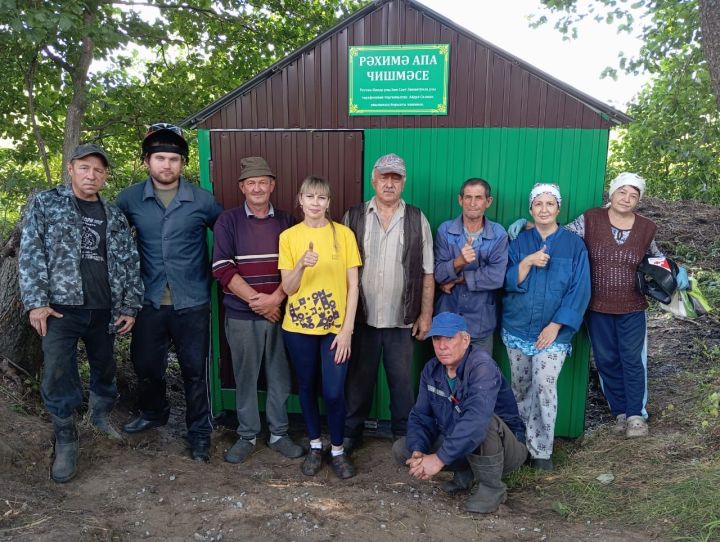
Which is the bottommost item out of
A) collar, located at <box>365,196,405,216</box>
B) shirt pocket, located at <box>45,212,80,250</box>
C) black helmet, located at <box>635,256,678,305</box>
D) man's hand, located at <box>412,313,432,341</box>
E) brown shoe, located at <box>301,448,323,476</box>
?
brown shoe, located at <box>301,448,323,476</box>

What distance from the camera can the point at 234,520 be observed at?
10.1ft

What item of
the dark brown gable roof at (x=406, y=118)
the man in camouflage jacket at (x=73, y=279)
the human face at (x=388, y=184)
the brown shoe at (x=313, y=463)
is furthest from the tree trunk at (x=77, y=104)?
the brown shoe at (x=313, y=463)

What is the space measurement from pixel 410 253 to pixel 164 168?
73.8 inches

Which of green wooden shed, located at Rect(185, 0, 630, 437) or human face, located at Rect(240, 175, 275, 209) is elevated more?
green wooden shed, located at Rect(185, 0, 630, 437)

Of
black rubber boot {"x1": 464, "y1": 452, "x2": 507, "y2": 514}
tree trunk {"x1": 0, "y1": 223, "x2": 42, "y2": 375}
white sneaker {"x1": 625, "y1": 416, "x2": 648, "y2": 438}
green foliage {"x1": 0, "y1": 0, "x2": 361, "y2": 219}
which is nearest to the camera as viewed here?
black rubber boot {"x1": 464, "y1": 452, "x2": 507, "y2": 514}

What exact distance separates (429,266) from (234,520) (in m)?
2.11

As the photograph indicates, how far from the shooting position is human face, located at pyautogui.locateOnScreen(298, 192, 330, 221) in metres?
3.50

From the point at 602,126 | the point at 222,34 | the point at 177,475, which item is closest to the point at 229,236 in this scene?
the point at 177,475

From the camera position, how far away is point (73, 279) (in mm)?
3377

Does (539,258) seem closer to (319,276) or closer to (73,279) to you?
(319,276)

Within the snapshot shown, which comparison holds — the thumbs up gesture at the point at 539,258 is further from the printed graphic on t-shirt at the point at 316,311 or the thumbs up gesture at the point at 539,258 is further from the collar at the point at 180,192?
the collar at the point at 180,192

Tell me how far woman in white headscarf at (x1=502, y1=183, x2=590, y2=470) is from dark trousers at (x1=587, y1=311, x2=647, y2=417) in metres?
0.43

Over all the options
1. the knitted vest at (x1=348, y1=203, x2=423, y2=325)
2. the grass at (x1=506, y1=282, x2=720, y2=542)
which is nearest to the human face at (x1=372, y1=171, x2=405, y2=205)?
the knitted vest at (x1=348, y1=203, x2=423, y2=325)

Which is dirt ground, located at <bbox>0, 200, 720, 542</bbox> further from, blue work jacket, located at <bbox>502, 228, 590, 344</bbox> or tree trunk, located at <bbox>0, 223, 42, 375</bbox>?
blue work jacket, located at <bbox>502, 228, 590, 344</bbox>
